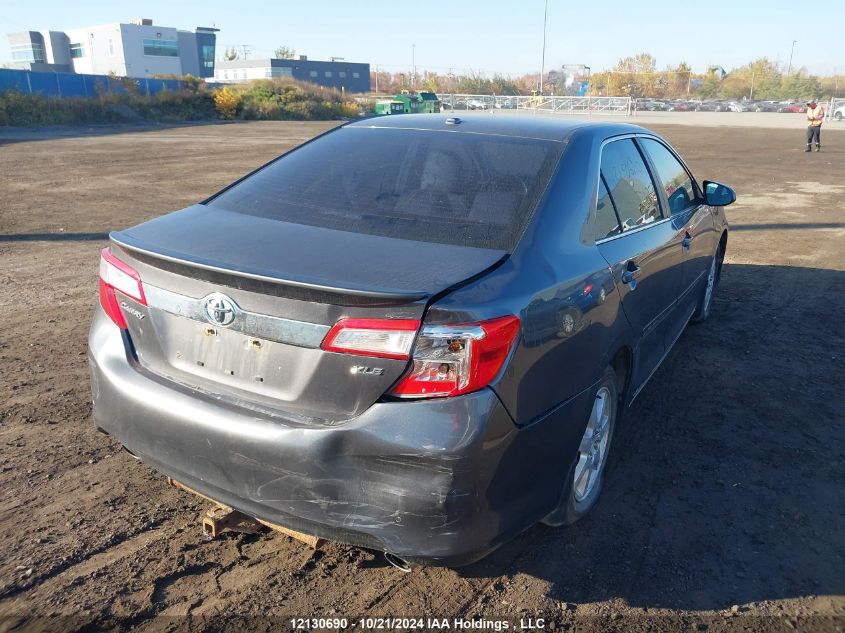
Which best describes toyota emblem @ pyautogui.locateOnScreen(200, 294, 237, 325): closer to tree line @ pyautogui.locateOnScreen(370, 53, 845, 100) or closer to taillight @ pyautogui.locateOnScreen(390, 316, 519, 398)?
taillight @ pyautogui.locateOnScreen(390, 316, 519, 398)

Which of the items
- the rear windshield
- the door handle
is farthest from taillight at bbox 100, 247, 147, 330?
the door handle

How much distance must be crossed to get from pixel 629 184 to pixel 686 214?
107 centimetres

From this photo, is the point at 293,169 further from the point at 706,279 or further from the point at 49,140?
the point at 49,140

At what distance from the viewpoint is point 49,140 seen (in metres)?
26.4

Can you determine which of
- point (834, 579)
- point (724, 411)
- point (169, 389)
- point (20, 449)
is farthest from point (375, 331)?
point (724, 411)

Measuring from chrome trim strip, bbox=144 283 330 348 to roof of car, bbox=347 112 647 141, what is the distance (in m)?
1.69

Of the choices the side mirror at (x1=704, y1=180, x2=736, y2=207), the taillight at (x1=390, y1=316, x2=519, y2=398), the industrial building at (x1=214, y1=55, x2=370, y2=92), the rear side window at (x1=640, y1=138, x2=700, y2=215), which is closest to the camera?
the taillight at (x1=390, y1=316, x2=519, y2=398)

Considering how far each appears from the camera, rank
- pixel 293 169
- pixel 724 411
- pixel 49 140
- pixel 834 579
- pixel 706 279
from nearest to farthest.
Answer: pixel 834 579
pixel 293 169
pixel 724 411
pixel 706 279
pixel 49 140

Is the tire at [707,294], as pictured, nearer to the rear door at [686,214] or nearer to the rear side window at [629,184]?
the rear door at [686,214]

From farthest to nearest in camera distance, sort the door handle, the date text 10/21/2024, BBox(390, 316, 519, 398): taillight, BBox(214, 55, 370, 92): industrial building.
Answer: BBox(214, 55, 370, 92): industrial building < the door handle < the date text 10/21/2024 < BBox(390, 316, 519, 398): taillight

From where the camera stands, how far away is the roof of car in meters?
3.44

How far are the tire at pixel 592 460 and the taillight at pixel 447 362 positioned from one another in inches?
32.4

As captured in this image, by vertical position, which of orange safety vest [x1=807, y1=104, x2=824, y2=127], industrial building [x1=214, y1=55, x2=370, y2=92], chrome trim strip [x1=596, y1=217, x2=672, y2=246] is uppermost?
industrial building [x1=214, y1=55, x2=370, y2=92]

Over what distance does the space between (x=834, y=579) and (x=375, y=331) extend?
2.18 metres
